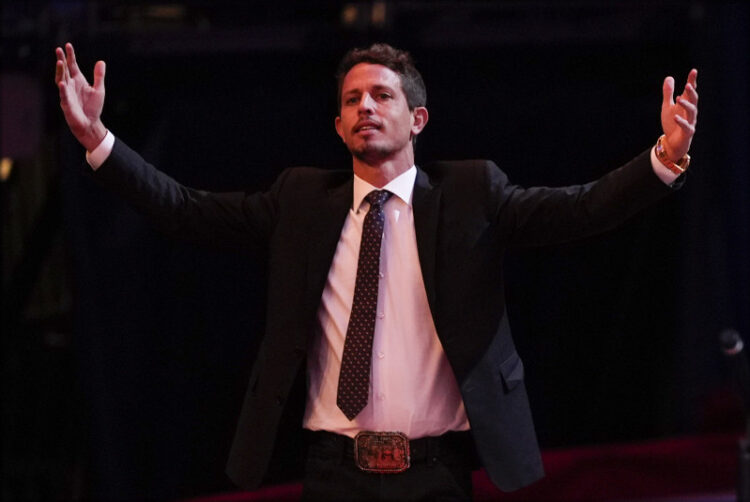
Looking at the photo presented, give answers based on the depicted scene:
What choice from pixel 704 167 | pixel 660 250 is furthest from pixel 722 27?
pixel 660 250

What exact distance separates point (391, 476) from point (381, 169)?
0.62 meters

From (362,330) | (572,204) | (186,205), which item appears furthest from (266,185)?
(572,204)

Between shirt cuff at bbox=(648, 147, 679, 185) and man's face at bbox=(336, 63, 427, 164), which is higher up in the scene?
man's face at bbox=(336, 63, 427, 164)

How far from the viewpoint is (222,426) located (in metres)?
3.70

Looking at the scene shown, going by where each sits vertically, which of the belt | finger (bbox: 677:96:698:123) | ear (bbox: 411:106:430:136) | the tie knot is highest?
ear (bbox: 411:106:430:136)

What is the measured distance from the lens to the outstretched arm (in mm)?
1910

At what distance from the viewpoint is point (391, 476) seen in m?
2.06

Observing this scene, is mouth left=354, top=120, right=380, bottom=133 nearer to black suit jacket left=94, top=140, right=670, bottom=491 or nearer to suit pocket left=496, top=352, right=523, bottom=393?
black suit jacket left=94, top=140, right=670, bottom=491

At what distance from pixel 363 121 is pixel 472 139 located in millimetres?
1712

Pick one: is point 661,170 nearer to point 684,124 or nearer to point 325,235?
point 684,124

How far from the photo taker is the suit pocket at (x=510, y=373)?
6.78ft

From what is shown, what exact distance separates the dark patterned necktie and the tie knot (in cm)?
4

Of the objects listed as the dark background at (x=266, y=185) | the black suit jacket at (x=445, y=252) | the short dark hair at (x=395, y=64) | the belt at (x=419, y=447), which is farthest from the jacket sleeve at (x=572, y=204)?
the dark background at (x=266, y=185)

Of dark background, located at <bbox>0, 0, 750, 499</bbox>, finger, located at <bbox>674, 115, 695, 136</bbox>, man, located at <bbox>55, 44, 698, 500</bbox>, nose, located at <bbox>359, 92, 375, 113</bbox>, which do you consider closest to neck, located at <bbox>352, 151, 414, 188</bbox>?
man, located at <bbox>55, 44, 698, 500</bbox>
